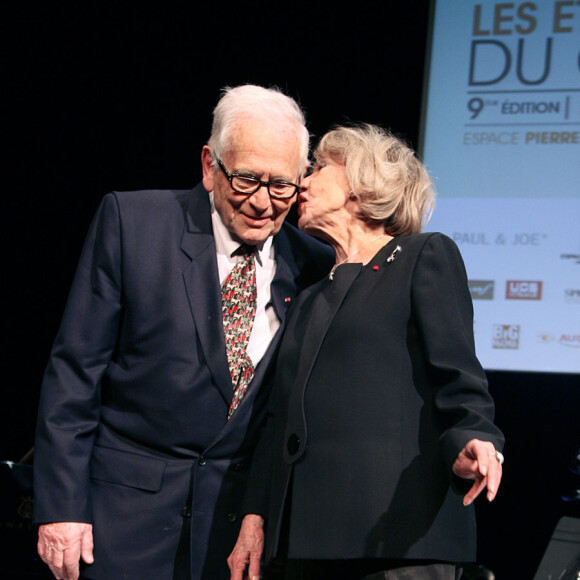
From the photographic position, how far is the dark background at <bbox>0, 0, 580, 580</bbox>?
12.3ft

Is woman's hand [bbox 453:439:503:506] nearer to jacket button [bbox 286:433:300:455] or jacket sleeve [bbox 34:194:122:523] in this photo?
jacket button [bbox 286:433:300:455]

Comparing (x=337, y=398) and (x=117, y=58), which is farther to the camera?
(x=117, y=58)

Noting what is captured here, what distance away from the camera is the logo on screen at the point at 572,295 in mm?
3127

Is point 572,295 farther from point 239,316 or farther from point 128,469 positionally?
point 128,469

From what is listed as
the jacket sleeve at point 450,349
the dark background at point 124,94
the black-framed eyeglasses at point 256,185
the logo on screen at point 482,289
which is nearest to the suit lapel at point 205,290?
the black-framed eyeglasses at point 256,185

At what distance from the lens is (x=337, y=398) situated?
1.64 metres

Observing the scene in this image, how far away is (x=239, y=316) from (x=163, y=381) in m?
0.26

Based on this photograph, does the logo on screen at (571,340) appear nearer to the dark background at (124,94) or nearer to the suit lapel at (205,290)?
the dark background at (124,94)

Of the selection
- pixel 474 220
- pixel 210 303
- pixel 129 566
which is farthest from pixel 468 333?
pixel 474 220

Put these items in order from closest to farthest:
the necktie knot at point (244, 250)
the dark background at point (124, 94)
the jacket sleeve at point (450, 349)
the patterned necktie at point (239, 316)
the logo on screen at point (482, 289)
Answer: the jacket sleeve at point (450, 349) < the patterned necktie at point (239, 316) < the necktie knot at point (244, 250) < the logo on screen at point (482, 289) < the dark background at point (124, 94)

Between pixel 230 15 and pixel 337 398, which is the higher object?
pixel 230 15

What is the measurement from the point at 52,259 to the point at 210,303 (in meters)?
2.34

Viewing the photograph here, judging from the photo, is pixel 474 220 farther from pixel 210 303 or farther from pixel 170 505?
pixel 170 505

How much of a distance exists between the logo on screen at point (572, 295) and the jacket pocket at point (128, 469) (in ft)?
6.32
